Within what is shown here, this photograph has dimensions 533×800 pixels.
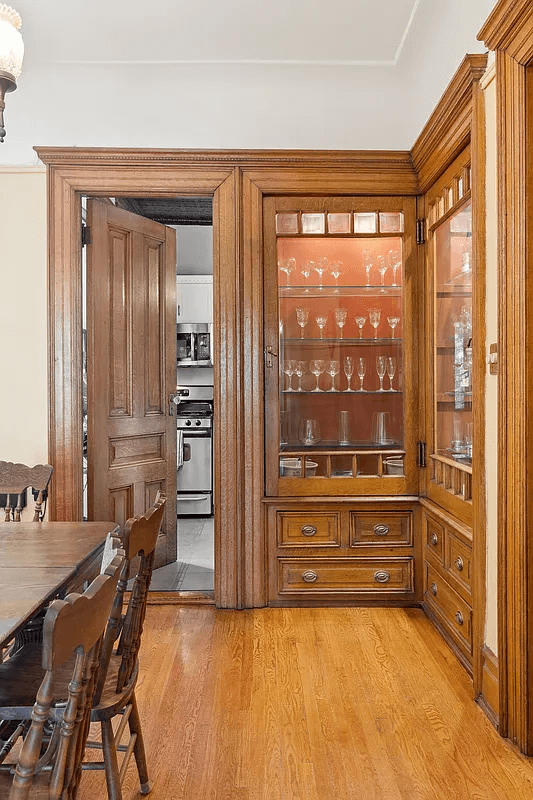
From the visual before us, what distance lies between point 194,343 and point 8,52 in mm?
4669

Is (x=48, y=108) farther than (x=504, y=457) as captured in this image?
Yes

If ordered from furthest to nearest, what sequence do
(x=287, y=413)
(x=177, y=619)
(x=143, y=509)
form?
(x=143, y=509), (x=287, y=413), (x=177, y=619)

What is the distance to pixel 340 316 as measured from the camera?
12.6 ft

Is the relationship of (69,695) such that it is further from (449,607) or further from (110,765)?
(449,607)

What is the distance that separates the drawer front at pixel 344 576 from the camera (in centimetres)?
371

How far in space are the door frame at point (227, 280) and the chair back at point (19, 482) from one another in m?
0.74

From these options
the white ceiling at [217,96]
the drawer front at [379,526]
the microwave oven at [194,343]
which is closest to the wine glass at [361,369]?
the drawer front at [379,526]

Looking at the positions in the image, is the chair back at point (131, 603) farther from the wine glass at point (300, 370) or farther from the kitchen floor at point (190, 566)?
the kitchen floor at point (190, 566)

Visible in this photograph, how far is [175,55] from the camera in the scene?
3580mm

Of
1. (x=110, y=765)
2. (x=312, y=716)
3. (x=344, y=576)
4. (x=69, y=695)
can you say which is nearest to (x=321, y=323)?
(x=344, y=576)

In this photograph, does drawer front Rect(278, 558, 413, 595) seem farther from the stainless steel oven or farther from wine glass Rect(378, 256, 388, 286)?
the stainless steel oven

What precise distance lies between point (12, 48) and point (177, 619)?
2.72 metres

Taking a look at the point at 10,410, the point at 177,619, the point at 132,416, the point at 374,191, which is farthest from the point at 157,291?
the point at 177,619

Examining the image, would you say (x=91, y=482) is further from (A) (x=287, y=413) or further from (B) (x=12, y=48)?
(B) (x=12, y=48)
